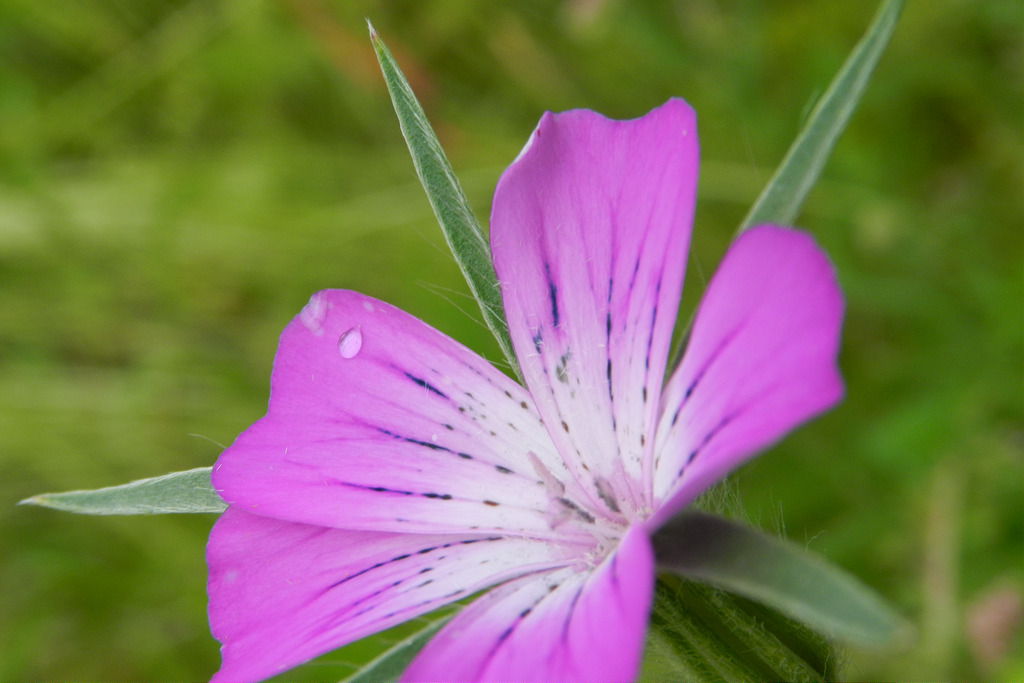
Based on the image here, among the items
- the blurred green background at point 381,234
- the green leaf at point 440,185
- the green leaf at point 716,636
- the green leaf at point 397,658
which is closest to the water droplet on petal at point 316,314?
the green leaf at point 440,185

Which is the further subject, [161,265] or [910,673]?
[161,265]

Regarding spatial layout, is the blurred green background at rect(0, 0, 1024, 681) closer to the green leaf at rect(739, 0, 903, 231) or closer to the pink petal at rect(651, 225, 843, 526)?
the green leaf at rect(739, 0, 903, 231)

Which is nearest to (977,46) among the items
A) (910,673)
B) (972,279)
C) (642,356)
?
(972,279)

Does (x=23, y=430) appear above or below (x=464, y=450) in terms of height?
above

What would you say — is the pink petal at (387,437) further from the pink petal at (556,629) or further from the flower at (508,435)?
the pink petal at (556,629)

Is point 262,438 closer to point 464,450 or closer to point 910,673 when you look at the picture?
point 464,450

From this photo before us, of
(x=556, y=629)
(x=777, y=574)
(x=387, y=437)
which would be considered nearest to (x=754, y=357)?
(x=777, y=574)

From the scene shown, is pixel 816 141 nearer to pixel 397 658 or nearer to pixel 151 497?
pixel 397 658
